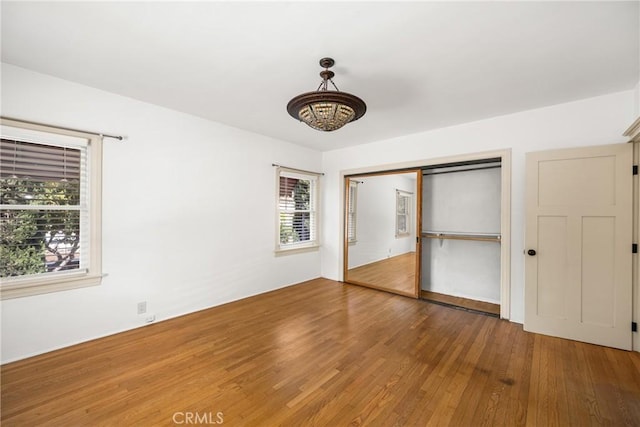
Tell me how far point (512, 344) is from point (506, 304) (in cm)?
75

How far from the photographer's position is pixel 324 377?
2133mm

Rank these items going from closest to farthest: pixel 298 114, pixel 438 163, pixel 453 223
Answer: pixel 298 114 < pixel 438 163 < pixel 453 223

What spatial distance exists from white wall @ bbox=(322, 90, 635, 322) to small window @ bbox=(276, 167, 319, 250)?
62.2 inches

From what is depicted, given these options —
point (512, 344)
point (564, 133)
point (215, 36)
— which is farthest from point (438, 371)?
point (215, 36)

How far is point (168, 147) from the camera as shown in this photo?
10.8 ft

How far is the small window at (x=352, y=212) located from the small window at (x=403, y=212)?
0.95 meters

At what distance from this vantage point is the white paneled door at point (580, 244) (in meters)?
2.63

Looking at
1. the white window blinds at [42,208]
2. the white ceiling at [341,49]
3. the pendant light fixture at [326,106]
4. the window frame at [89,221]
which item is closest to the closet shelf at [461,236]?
the white ceiling at [341,49]

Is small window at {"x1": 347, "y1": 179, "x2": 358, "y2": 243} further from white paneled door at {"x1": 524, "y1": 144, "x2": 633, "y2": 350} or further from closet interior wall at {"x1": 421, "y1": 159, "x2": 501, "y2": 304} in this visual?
white paneled door at {"x1": 524, "y1": 144, "x2": 633, "y2": 350}

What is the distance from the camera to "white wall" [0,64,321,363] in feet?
8.05

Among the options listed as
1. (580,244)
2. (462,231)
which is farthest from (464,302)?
(580,244)

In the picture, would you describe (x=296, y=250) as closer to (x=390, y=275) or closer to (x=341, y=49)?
(x=390, y=275)

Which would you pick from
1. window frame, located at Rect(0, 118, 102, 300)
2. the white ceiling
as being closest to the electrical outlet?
window frame, located at Rect(0, 118, 102, 300)

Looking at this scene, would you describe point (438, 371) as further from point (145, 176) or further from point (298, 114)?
point (145, 176)
